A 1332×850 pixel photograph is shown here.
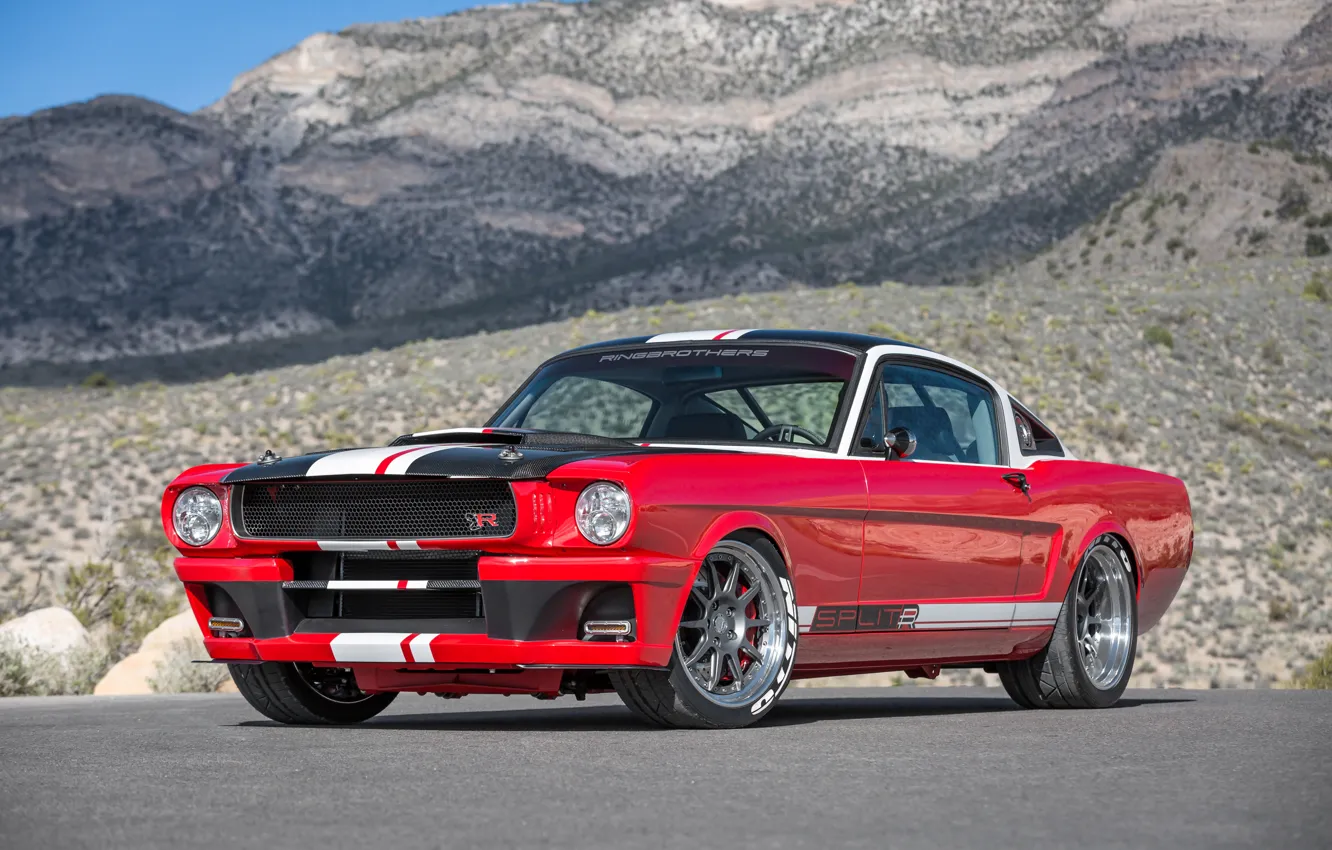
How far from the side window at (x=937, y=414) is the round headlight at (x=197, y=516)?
108 inches

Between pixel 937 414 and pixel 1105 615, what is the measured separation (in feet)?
5.21

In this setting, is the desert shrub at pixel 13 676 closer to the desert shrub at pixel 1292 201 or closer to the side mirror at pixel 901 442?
the side mirror at pixel 901 442

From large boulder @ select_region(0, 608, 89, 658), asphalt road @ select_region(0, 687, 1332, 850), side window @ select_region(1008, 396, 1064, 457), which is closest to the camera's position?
asphalt road @ select_region(0, 687, 1332, 850)

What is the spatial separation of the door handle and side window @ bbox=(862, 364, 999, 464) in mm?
196

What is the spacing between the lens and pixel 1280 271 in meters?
48.3

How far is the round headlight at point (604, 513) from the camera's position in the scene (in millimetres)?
6230

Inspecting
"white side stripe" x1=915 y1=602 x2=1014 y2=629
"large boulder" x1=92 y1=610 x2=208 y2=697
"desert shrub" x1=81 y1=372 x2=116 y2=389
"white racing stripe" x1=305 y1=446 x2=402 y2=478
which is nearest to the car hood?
"white racing stripe" x1=305 y1=446 x2=402 y2=478

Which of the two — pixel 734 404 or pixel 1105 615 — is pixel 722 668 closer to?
pixel 734 404

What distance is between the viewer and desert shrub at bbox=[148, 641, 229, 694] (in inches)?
484

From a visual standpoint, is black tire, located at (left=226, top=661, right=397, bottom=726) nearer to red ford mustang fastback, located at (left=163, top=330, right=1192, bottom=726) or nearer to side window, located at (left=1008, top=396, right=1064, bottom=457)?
red ford mustang fastback, located at (left=163, top=330, right=1192, bottom=726)

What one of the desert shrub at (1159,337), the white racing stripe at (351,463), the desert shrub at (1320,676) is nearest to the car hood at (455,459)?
the white racing stripe at (351,463)

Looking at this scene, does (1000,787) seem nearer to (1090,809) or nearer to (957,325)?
(1090,809)

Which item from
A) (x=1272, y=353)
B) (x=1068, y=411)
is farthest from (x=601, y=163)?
(x=1068, y=411)

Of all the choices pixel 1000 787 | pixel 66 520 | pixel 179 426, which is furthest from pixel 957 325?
pixel 1000 787
